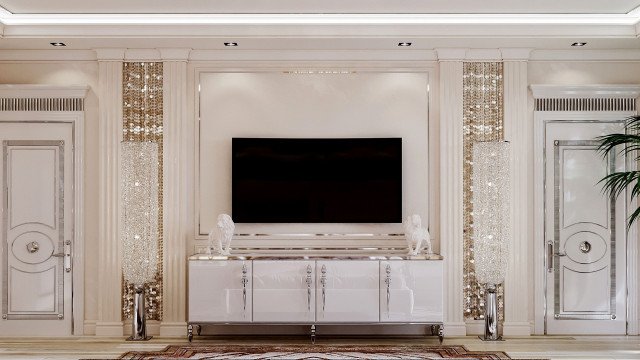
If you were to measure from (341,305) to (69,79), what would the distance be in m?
3.18

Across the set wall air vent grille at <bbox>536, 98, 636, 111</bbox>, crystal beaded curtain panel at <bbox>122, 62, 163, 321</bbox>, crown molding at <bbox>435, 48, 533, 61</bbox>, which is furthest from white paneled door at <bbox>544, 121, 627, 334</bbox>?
crystal beaded curtain panel at <bbox>122, 62, 163, 321</bbox>

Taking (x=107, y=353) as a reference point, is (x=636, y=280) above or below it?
above

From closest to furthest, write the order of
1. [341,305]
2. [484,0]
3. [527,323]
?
[484,0]
[341,305]
[527,323]

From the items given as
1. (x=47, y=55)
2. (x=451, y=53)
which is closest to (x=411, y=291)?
(x=451, y=53)

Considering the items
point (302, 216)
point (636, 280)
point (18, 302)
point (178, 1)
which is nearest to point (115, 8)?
point (178, 1)

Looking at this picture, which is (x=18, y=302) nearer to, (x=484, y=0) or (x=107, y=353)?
(x=107, y=353)

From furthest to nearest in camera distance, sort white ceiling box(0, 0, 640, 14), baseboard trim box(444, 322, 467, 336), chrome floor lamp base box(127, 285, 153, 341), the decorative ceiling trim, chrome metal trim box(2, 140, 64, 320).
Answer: chrome metal trim box(2, 140, 64, 320) → baseboard trim box(444, 322, 467, 336) → chrome floor lamp base box(127, 285, 153, 341) → the decorative ceiling trim → white ceiling box(0, 0, 640, 14)

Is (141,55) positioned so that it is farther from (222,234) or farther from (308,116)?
(222,234)

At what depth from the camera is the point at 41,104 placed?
5.73 meters

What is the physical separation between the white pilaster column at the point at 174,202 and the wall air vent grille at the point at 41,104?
84 centimetres

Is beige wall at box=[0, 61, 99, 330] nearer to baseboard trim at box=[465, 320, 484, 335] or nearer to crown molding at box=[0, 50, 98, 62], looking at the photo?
crown molding at box=[0, 50, 98, 62]

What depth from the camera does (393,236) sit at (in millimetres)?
5707

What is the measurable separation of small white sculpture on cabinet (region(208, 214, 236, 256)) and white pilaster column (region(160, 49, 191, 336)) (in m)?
0.37

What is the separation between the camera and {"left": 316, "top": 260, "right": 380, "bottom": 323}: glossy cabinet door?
17.3 feet
